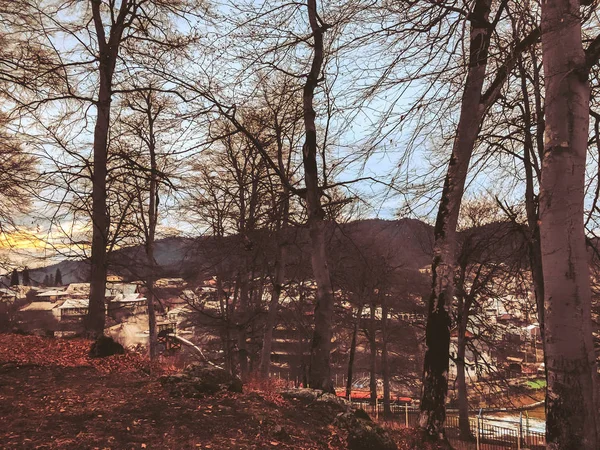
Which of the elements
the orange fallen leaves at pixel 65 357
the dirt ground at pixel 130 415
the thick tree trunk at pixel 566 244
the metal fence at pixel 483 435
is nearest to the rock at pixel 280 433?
the dirt ground at pixel 130 415

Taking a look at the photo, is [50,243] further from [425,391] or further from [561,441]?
[561,441]

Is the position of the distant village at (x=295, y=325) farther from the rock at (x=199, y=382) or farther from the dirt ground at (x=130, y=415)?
the rock at (x=199, y=382)

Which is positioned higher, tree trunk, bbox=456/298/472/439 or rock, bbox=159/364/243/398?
rock, bbox=159/364/243/398

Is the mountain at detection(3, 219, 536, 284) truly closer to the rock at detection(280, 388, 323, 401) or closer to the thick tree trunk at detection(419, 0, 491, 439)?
the thick tree trunk at detection(419, 0, 491, 439)

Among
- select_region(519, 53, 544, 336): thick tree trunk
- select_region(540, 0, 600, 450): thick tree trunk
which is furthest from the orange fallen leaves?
select_region(519, 53, 544, 336): thick tree trunk

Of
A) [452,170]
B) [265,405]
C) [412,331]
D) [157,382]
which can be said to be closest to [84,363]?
[157,382]

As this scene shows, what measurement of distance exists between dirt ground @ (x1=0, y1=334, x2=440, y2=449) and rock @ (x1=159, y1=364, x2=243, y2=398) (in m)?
0.13

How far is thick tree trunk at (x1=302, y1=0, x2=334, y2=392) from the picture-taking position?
7062 mm

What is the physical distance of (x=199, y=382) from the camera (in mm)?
5262

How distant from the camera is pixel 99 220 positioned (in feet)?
27.8

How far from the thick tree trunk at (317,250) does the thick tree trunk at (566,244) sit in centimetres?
444

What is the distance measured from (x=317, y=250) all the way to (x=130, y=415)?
13.2 feet

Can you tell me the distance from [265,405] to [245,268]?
897 centimetres

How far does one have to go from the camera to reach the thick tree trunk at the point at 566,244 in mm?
2732
